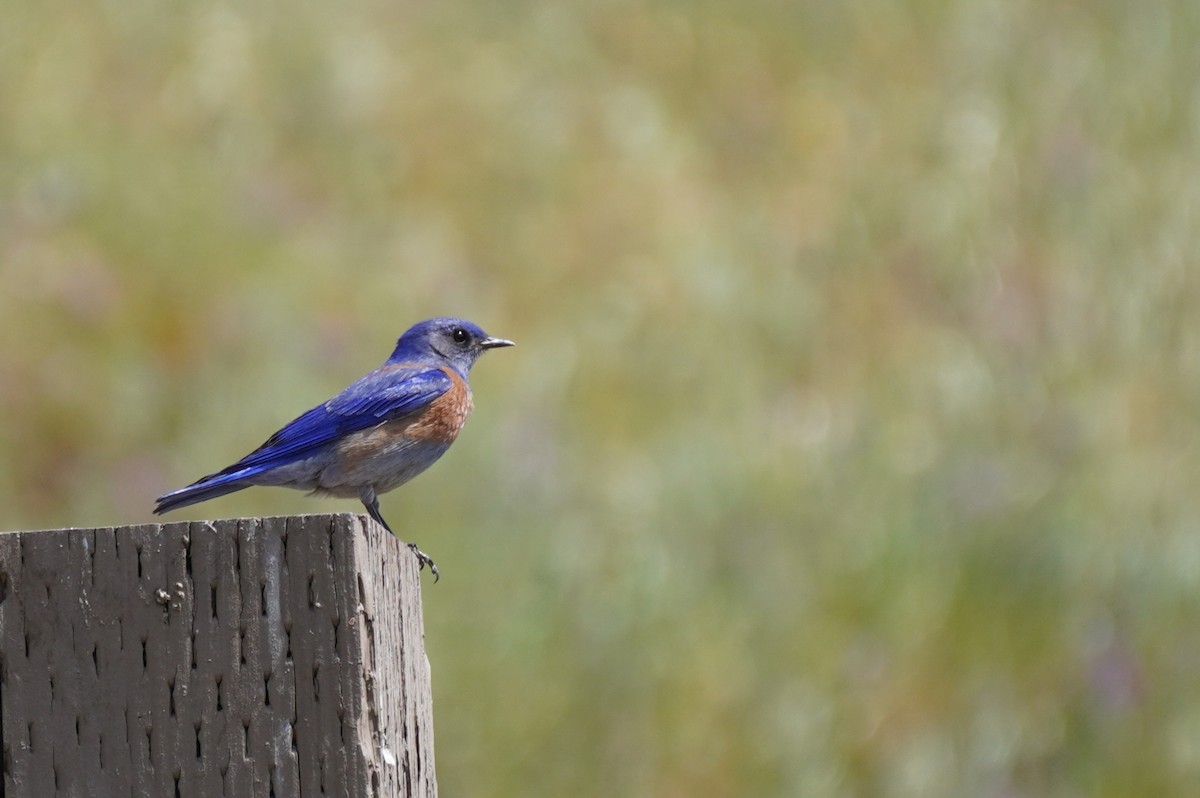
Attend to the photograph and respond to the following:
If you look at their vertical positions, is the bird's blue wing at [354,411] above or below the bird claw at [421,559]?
above

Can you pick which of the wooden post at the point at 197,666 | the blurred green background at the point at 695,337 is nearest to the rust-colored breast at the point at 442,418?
the blurred green background at the point at 695,337

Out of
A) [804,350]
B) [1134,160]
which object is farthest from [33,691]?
[1134,160]

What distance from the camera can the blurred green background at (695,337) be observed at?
7.75 m

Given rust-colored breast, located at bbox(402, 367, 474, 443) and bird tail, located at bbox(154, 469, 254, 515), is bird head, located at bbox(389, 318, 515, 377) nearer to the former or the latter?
rust-colored breast, located at bbox(402, 367, 474, 443)

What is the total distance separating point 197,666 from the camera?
214cm

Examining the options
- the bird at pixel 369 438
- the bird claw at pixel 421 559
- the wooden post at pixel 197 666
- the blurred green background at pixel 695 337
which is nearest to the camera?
the wooden post at pixel 197 666

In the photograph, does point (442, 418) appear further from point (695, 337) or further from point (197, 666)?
point (695, 337)

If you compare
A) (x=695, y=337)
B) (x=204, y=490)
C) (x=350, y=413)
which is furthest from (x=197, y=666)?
(x=695, y=337)

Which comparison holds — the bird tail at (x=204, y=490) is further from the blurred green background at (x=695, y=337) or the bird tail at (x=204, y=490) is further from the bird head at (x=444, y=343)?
the blurred green background at (x=695, y=337)

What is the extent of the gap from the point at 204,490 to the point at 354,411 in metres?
0.83

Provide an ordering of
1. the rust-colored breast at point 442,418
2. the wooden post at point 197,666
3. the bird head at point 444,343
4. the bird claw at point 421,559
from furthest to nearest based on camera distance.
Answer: the bird head at point 444,343
the rust-colored breast at point 442,418
the bird claw at point 421,559
the wooden post at point 197,666

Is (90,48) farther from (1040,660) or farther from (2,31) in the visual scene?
(1040,660)

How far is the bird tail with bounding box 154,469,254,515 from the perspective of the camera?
3927mm

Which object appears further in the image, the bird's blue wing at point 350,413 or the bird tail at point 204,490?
the bird's blue wing at point 350,413
